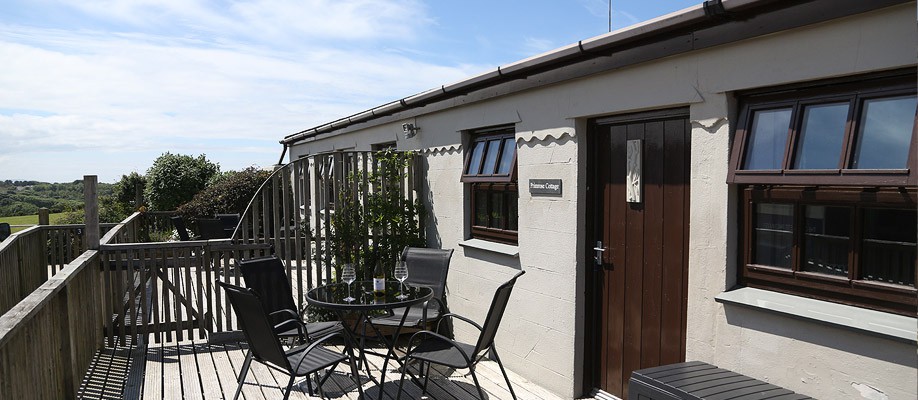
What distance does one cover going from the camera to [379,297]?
4.59 meters

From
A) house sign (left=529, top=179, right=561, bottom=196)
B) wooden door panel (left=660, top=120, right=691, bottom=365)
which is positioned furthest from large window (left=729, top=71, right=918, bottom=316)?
house sign (left=529, top=179, right=561, bottom=196)

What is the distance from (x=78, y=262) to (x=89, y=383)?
1.01 m

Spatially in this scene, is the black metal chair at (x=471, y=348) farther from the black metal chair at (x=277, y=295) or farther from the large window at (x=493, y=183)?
the large window at (x=493, y=183)

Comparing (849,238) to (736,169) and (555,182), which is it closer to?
(736,169)

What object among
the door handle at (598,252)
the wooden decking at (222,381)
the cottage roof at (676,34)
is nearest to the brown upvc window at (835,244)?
the cottage roof at (676,34)

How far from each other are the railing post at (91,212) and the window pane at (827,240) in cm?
612

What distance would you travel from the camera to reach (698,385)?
296cm

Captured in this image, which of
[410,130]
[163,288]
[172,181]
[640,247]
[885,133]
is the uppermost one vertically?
[410,130]

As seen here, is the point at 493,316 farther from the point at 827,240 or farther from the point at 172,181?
the point at 172,181

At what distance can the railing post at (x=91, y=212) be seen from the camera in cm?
581

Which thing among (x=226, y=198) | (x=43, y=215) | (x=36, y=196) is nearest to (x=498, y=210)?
(x=43, y=215)

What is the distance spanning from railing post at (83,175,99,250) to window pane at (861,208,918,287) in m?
6.35

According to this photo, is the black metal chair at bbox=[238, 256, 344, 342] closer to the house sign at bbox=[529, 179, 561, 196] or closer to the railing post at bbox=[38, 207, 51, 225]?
the house sign at bbox=[529, 179, 561, 196]

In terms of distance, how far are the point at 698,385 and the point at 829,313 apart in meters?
0.71
